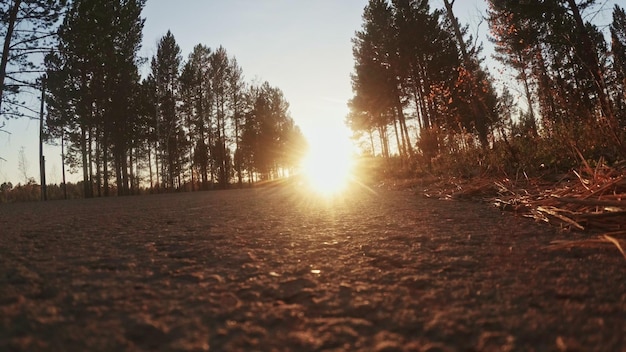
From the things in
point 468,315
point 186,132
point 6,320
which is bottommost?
point 468,315

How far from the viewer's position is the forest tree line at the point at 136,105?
15.0 meters

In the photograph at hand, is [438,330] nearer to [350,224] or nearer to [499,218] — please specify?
[350,224]

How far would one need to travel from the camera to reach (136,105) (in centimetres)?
2378

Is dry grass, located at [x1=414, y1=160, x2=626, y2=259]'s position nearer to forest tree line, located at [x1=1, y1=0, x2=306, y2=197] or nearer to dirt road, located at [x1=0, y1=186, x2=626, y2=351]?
dirt road, located at [x1=0, y1=186, x2=626, y2=351]

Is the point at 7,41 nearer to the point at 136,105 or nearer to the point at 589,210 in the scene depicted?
the point at 136,105

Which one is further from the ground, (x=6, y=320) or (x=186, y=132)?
(x=186, y=132)

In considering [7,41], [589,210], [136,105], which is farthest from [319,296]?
[136,105]

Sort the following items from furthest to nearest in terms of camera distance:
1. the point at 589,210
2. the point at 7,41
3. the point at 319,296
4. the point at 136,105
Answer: the point at 136,105 < the point at 7,41 < the point at 589,210 < the point at 319,296

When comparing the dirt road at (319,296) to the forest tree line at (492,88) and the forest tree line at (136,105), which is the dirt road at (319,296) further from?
the forest tree line at (136,105)

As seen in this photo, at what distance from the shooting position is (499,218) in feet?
7.23

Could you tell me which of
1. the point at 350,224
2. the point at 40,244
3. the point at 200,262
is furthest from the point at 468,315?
the point at 40,244

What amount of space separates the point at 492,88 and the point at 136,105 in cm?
2377

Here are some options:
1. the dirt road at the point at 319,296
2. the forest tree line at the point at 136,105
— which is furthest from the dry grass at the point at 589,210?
the forest tree line at the point at 136,105

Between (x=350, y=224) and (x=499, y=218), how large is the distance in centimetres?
92
